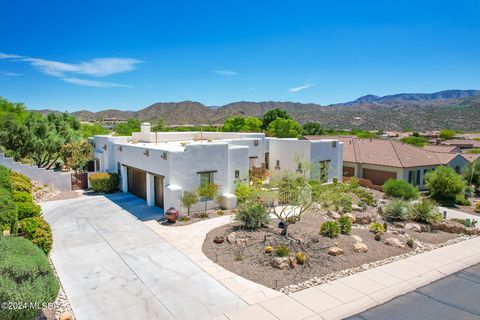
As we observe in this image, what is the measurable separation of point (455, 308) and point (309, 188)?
24.5ft

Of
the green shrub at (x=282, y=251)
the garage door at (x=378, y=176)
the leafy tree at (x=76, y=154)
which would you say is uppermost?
the leafy tree at (x=76, y=154)

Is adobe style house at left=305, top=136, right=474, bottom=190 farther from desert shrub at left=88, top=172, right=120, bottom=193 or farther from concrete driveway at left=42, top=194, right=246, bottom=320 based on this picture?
concrete driveway at left=42, top=194, right=246, bottom=320

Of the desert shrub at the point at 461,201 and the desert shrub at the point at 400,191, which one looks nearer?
the desert shrub at the point at 400,191

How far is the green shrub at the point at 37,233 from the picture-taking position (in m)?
13.1

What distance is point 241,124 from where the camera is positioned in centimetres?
7862

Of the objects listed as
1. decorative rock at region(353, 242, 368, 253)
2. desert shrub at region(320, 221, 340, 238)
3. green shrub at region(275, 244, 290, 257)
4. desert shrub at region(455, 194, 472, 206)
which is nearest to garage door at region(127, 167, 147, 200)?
green shrub at region(275, 244, 290, 257)

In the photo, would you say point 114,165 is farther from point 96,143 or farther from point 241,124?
point 241,124

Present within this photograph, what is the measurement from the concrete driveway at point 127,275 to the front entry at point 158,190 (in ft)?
9.30

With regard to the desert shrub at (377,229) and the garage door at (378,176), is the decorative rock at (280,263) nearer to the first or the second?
the desert shrub at (377,229)

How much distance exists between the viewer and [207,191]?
838 inches

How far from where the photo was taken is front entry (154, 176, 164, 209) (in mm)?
22608

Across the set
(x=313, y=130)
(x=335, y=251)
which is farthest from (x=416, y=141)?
(x=335, y=251)

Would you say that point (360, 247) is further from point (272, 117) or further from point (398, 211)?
point (272, 117)

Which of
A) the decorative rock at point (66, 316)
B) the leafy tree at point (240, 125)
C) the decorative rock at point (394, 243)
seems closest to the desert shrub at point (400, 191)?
the decorative rock at point (394, 243)
